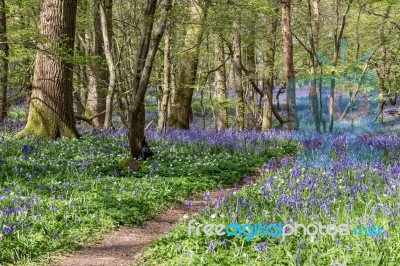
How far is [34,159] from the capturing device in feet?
28.4

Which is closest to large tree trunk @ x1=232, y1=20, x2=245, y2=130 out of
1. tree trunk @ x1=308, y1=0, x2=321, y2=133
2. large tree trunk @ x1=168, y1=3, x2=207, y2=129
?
large tree trunk @ x1=168, y1=3, x2=207, y2=129

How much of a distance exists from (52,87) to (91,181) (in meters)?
5.05

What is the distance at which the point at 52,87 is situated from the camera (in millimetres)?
11430

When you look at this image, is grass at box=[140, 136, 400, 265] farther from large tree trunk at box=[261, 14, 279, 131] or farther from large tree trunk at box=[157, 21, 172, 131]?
large tree trunk at box=[261, 14, 279, 131]

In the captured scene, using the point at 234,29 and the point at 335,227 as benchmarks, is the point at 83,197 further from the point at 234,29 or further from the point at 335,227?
the point at 234,29

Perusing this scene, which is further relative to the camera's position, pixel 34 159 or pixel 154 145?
pixel 154 145

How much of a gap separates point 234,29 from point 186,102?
330 cm

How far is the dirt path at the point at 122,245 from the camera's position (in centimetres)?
489

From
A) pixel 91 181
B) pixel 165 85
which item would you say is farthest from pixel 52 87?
pixel 91 181

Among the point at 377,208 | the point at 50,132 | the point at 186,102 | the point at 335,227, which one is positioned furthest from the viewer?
the point at 186,102

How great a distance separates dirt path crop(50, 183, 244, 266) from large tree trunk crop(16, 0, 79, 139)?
5825mm

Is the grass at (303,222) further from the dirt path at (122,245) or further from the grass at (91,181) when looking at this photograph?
the grass at (91,181)

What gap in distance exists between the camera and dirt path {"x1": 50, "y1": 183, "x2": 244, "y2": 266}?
4.89m

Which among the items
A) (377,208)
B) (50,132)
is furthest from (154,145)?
(377,208)
